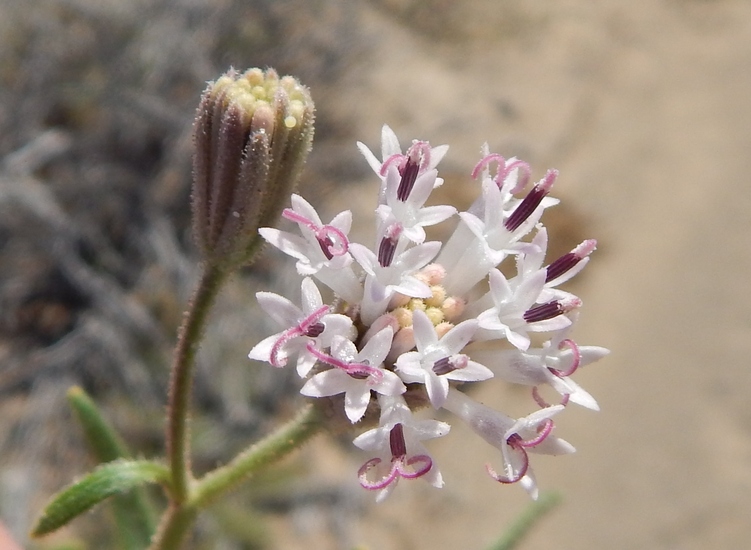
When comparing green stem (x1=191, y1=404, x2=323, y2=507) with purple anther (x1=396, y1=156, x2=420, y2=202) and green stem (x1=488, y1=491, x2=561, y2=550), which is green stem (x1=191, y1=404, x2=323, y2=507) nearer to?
purple anther (x1=396, y1=156, x2=420, y2=202)

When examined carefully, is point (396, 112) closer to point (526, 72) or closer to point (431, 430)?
point (526, 72)

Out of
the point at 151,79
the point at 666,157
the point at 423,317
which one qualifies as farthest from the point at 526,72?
the point at 423,317

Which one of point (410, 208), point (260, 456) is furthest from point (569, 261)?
point (260, 456)

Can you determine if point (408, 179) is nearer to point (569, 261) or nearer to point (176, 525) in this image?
point (569, 261)

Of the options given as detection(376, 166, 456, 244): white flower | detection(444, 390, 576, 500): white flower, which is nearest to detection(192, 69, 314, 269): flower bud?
detection(376, 166, 456, 244): white flower

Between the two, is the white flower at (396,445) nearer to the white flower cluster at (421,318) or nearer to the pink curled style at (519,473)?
the white flower cluster at (421,318)

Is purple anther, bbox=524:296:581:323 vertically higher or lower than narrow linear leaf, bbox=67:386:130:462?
higher

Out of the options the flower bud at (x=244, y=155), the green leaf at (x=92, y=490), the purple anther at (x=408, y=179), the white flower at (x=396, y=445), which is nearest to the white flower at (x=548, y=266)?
the purple anther at (x=408, y=179)
